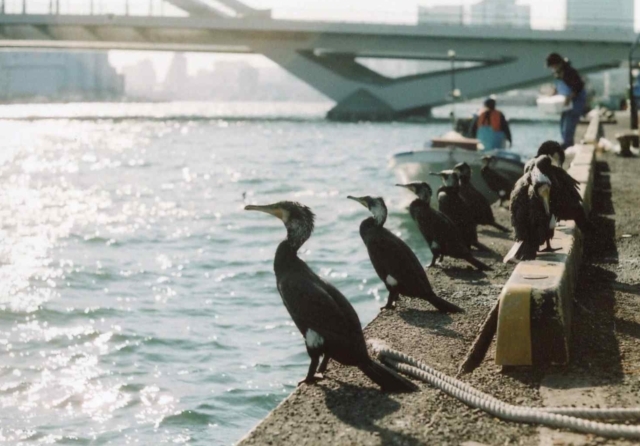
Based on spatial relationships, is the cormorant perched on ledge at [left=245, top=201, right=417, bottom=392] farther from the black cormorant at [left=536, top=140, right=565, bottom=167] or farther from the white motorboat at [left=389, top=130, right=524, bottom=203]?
the white motorboat at [left=389, top=130, right=524, bottom=203]

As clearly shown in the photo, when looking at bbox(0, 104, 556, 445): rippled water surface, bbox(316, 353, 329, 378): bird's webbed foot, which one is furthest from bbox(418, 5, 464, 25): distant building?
bbox(316, 353, 329, 378): bird's webbed foot

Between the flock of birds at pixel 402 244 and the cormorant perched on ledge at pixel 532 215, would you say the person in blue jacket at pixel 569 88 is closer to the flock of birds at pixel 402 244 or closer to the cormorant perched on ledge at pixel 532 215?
the flock of birds at pixel 402 244

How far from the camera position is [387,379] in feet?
15.9

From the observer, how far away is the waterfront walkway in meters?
4.28

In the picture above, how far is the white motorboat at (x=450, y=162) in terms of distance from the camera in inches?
652

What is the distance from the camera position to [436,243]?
27.3 feet

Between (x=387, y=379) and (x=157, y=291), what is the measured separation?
859cm

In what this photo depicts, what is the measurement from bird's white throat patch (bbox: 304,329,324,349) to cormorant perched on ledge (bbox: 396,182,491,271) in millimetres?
3148

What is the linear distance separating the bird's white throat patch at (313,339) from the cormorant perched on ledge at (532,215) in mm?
2061

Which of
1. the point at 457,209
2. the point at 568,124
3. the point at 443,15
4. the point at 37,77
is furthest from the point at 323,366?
the point at 37,77

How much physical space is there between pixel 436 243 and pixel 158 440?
8.47 ft

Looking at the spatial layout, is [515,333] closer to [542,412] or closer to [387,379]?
[387,379]

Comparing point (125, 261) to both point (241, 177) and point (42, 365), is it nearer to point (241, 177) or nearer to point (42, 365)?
point (42, 365)

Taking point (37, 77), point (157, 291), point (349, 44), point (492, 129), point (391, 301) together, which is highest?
point (37, 77)
